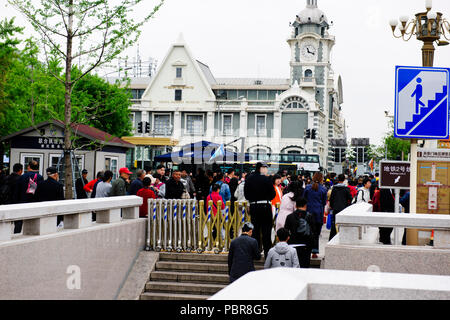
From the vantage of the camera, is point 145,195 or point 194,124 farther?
point 194,124

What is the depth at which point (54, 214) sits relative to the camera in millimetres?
8547

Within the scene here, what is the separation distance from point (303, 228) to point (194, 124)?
64.3m

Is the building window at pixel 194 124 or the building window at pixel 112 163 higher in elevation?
the building window at pixel 194 124

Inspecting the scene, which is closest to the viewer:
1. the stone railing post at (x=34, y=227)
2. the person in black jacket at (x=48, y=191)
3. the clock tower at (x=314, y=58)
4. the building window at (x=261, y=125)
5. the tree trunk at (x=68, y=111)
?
the stone railing post at (x=34, y=227)

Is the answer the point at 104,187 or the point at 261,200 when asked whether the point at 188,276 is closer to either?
the point at 261,200

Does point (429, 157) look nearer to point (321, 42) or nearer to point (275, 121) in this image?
point (275, 121)

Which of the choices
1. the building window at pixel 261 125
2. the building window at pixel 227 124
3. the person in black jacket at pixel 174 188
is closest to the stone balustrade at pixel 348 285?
the person in black jacket at pixel 174 188

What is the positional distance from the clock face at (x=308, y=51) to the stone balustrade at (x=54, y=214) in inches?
2931

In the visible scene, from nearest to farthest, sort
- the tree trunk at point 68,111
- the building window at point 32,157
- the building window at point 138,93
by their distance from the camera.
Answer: the tree trunk at point 68,111 → the building window at point 32,157 → the building window at point 138,93

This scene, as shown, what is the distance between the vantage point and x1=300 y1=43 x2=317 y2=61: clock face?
83812 millimetres

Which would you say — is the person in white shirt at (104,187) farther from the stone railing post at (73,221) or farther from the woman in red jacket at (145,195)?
the stone railing post at (73,221)

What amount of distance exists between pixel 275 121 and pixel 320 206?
194 feet

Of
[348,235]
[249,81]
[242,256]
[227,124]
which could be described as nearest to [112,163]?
[242,256]

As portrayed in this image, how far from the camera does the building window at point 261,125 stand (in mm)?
72750
